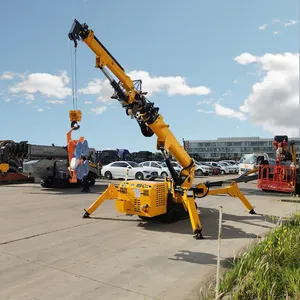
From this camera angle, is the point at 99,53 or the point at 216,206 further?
the point at 216,206

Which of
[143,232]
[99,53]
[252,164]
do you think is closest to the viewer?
[143,232]

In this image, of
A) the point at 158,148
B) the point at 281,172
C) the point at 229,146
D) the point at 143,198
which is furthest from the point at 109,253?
the point at 229,146

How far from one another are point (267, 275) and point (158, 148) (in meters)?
5.14

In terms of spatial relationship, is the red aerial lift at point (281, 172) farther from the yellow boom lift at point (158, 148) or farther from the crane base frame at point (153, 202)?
the crane base frame at point (153, 202)

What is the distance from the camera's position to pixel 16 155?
22.8 meters

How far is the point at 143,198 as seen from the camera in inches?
314

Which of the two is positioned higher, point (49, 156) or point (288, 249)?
point (49, 156)

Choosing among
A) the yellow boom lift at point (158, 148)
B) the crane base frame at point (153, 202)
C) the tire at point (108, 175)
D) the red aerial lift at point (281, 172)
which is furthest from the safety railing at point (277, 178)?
the tire at point (108, 175)

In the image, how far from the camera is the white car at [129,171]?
78.4 ft

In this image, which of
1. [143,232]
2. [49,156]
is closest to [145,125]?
[143,232]

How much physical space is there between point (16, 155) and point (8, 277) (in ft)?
63.7

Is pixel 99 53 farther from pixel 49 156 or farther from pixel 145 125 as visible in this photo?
pixel 49 156

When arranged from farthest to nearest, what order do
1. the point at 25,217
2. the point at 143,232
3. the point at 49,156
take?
the point at 49,156 → the point at 25,217 → the point at 143,232

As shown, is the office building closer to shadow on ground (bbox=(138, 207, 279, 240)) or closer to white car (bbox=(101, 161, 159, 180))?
white car (bbox=(101, 161, 159, 180))
